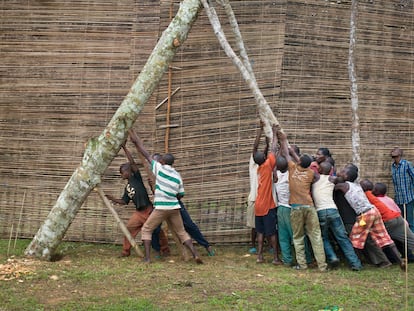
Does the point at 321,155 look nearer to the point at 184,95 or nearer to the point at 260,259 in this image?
the point at 260,259

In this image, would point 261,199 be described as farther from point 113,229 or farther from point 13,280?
point 13,280

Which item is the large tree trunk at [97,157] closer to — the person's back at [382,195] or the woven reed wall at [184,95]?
the woven reed wall at [184,95]

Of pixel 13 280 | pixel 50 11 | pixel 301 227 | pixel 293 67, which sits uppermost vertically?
pixel 50 11

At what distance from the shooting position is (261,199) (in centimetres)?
709

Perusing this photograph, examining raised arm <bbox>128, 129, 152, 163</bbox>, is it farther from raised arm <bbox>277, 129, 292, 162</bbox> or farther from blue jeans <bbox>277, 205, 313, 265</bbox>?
blue jeans <bbox>277, 205, 313, 265</bbox>

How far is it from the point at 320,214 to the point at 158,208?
204 centimetres

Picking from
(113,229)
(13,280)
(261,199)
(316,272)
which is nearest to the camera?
(13,280)

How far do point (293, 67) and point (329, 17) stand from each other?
1015 mm

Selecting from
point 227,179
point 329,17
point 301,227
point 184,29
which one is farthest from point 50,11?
point 301,227

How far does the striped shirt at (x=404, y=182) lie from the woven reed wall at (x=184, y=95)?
284 millimetres

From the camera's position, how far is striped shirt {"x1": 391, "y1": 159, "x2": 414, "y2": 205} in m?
8.32

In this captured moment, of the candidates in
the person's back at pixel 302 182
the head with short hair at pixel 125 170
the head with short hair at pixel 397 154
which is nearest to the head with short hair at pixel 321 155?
the person's back at pixel 302 182

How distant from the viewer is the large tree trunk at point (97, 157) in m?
6.98

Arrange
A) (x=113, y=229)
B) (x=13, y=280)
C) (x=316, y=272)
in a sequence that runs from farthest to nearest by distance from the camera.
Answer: (x=113, y=229), (x=316, y=272), (x=13, y=280)
